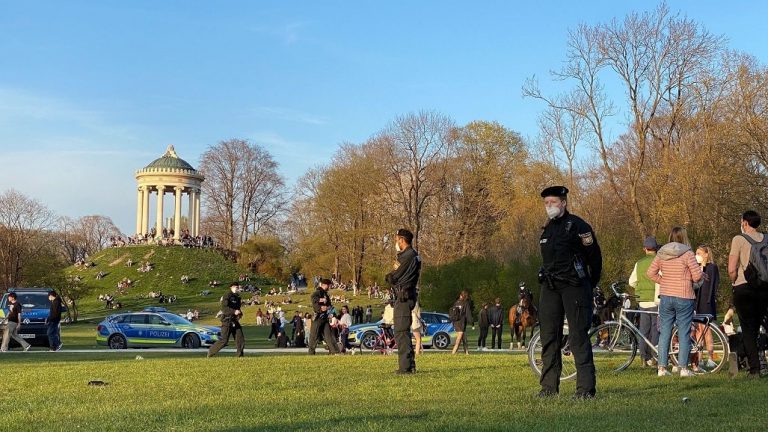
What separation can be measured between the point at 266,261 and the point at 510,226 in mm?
35858

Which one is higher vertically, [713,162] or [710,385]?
[713,162]

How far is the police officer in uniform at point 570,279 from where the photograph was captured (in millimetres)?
8461

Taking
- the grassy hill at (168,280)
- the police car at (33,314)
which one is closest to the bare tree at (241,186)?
the grassy hill at (168,280)

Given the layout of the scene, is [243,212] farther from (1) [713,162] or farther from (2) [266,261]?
(1) [713,162]

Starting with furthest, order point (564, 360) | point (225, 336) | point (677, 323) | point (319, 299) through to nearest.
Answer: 1. point (319, 299)
2. point (225, 336)
3. point (677, 323)
4. point (564, 360)

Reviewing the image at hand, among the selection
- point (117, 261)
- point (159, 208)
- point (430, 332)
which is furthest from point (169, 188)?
point (430, 332)

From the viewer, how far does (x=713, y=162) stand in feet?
117

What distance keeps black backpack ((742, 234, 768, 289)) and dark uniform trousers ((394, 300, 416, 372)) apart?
4275 millimetres

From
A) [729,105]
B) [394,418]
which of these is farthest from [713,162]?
[394,418]

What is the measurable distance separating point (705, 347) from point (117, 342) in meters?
21.0

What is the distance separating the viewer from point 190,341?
93.0 ft

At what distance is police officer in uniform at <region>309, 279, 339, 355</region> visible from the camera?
19.6m

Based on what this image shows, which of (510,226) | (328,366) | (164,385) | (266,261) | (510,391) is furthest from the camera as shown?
(266,261)

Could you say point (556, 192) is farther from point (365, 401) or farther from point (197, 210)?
point (197, 210)
